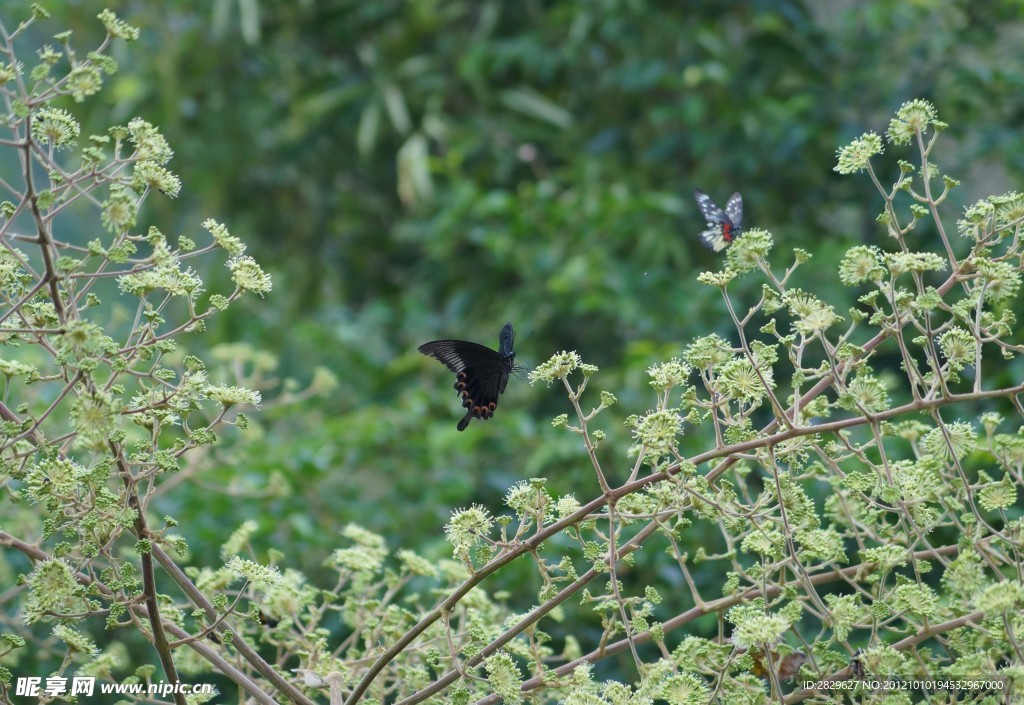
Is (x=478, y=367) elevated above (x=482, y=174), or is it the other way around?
(x=482, y=174)

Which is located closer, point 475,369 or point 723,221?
point 723,221

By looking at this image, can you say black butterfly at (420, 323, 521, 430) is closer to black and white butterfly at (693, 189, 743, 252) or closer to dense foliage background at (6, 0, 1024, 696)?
black and white butterfly at (693, 189, 743, 252)

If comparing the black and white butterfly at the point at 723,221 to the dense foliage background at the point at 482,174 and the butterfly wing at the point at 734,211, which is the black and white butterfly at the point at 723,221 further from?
the dense foliage background at the point at 482,174

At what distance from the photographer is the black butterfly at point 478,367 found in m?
1.48

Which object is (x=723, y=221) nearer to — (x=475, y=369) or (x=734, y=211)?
(x=734, y=211)

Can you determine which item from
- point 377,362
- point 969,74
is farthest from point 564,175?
point 969,74

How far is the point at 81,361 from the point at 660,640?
0.54 metres

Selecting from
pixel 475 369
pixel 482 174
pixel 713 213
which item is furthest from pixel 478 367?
pixel 482 174

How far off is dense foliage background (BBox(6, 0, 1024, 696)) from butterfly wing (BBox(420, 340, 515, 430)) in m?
0.75

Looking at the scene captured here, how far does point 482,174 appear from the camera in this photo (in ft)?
12.0

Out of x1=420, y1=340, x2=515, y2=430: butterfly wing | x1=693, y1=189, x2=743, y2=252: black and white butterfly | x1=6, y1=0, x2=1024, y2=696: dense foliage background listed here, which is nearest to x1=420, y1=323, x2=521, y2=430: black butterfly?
x1=420, y1=340, x2=515, y2=430: butterfly wing

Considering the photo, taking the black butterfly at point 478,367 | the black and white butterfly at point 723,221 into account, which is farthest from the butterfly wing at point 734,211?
the black butterfly at point 478,367

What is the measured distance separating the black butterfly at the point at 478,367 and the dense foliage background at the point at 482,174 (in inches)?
29.7

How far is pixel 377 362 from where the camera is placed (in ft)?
11.3
